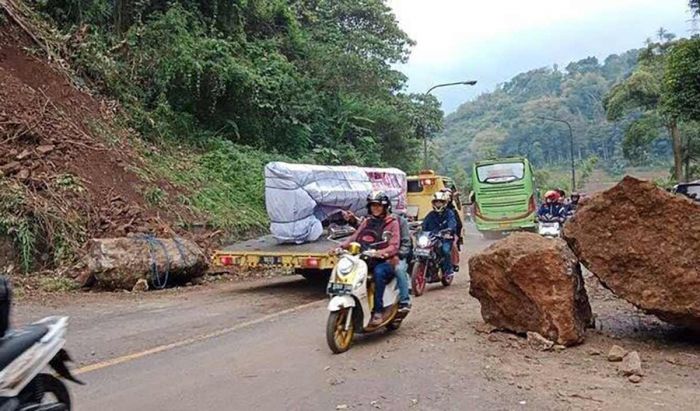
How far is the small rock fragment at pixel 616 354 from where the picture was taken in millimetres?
6317

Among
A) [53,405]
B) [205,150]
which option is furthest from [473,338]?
[205,150]

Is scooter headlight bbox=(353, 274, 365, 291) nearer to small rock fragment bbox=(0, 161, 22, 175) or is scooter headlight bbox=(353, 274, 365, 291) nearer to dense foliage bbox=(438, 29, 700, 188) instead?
small rock fragment bbox=(0, 161, 22, 175)

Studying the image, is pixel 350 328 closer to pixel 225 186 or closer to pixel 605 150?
pixel 225 186

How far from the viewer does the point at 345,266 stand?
22.7 ft

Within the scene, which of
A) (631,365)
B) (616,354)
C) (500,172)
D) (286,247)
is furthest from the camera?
(500,172)

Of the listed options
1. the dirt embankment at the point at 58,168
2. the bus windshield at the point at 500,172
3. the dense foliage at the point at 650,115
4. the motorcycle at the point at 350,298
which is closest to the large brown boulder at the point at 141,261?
the dirt embankment at the point at 58,168

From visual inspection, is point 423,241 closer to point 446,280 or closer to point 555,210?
point 446,280

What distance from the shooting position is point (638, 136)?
38.8 metres

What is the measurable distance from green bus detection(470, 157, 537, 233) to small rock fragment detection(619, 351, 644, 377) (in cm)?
1939

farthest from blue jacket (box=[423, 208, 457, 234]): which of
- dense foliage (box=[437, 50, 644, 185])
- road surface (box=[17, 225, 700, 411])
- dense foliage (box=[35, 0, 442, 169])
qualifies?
dense foliage (box=[437, 50, 644, 185])

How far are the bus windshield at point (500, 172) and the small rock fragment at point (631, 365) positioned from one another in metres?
19.9

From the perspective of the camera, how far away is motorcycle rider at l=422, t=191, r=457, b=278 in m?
11.8

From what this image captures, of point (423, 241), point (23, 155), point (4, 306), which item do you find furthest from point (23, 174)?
point (4, 306)

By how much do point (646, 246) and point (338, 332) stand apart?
3226 millimetres
